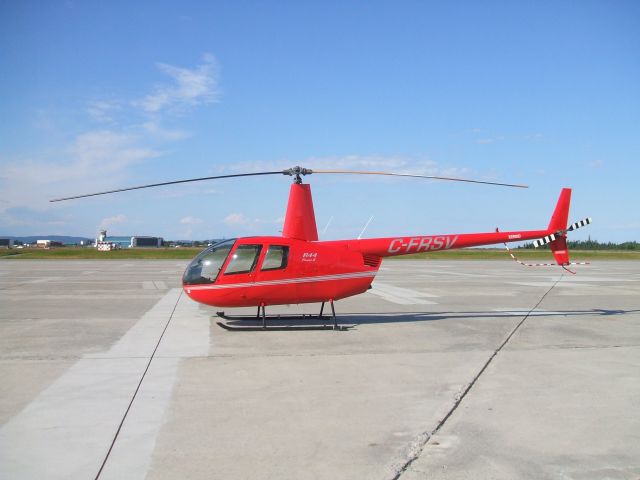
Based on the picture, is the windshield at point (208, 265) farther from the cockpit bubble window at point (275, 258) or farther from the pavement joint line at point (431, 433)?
the pavement joint line at point (431, 433)

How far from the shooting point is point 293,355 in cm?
835

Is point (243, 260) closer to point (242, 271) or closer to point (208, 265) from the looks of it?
point (242, 271)

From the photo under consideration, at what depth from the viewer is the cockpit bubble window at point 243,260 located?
10641mm

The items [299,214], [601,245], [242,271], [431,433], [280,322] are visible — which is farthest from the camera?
[601,245]

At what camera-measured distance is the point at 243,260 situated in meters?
10.7

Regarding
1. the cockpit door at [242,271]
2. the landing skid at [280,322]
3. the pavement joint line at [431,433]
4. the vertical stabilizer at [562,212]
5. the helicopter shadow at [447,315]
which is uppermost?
the vertical stabilizer at [562,212]

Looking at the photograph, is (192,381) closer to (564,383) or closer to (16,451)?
(16,451)

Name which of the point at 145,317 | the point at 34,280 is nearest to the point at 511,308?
the point at 145,317

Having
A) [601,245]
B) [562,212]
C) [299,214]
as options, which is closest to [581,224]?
[562,212]

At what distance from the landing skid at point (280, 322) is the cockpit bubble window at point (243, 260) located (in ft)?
2.84

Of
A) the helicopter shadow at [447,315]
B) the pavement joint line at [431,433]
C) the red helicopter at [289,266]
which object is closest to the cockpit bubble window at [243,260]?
the red helicopter at [289,266]

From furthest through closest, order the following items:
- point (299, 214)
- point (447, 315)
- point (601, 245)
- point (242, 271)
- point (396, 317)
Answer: point (601, 245) < point (447, 315) < point (396, 317) < point (299, 214) < point (242, 271)

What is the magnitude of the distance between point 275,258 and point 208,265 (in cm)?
130

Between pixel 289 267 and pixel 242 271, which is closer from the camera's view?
pixel 242 271
